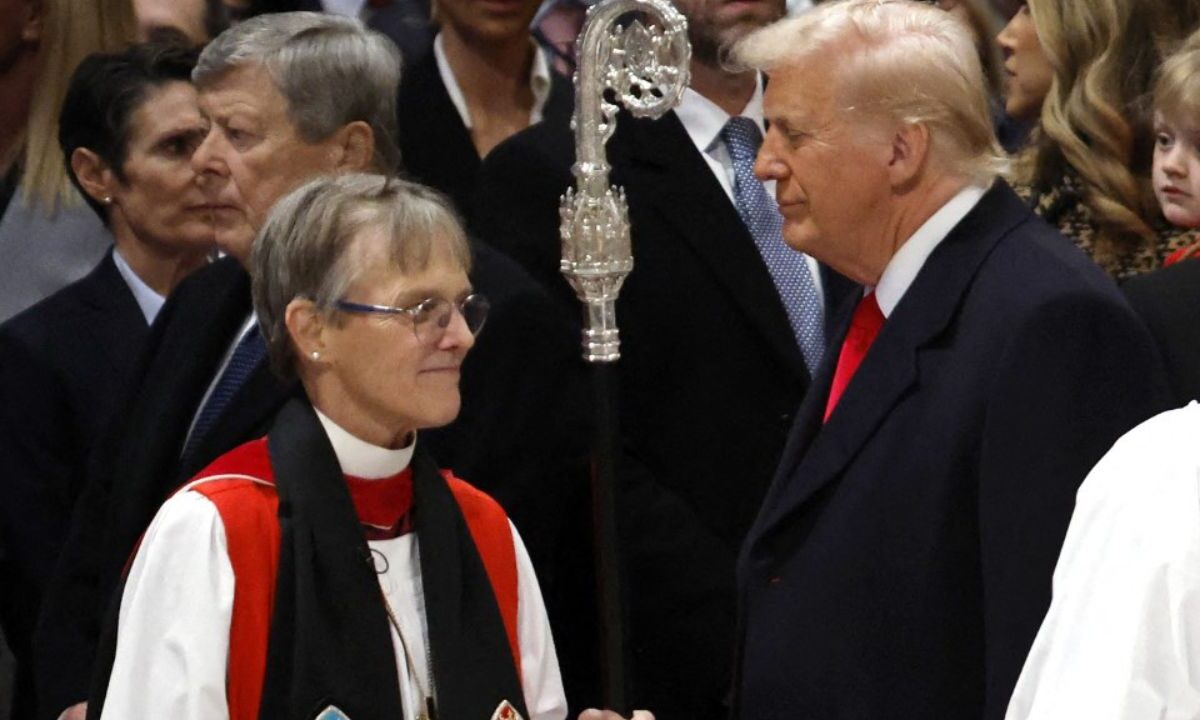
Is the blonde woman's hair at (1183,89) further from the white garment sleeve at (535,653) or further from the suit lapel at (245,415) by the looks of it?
the suit lapel at (245,415)

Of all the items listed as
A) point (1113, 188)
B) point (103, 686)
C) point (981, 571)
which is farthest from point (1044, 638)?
point (1113, 188)

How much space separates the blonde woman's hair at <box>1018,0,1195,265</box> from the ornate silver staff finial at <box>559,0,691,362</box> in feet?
4.23

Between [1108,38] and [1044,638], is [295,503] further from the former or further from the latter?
[1108,38]

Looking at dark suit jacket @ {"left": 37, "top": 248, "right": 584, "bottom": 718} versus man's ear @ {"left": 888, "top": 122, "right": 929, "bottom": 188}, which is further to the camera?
dark suit jacket @ {"left": 37, "top": 248, "right": 584, "bottom": 718}

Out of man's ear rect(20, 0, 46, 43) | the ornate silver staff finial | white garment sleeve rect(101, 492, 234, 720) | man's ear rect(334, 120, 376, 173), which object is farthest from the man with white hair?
man's ear rect(20, 0, 46, 43)

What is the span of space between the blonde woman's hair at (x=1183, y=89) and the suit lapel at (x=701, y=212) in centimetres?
86

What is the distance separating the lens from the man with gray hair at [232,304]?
438 centimetres

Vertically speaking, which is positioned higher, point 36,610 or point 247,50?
point 247,50

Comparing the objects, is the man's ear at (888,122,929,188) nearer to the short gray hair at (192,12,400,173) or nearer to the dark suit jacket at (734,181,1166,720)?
the dark suit jacket at (734,181,1166,720)

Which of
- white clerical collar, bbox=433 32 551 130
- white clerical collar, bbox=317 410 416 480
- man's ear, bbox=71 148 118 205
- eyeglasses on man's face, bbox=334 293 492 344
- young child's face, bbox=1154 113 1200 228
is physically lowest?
man's ear, bbox=71 148 118 205

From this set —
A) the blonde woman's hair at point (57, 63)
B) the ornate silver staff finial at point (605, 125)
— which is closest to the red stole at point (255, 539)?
the ornate silver staff finial at point (605, 125)

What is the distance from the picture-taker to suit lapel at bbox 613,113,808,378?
4754mm

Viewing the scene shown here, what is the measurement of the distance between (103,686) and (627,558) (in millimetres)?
1255

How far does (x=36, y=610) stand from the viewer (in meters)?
4.92
